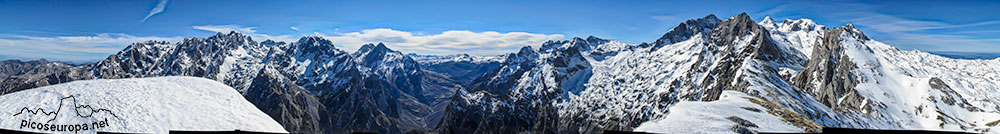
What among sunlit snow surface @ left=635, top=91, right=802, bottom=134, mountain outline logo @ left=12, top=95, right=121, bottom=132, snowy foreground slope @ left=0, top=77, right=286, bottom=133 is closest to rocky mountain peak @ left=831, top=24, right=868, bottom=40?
sunlit snow surface @ left=635, top=91, right=802, bottom=134

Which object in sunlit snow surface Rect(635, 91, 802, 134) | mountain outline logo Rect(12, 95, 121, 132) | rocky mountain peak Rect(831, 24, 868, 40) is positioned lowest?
sunlit snow surface Rect(635, 91, 802, 134)

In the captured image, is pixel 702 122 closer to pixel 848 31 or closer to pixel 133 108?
pixel 133 108

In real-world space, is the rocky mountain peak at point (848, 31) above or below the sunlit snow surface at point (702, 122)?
above

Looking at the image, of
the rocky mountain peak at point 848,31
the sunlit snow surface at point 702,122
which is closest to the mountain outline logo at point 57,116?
the sunlit snow surface at point 702,122

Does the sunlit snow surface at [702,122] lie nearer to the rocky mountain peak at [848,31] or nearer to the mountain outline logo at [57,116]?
the mountain outline logo at [57,116]

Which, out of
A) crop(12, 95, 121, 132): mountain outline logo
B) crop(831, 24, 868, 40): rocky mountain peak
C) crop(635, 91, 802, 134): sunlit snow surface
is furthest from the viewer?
crop(831, 24, 868, 40): rocky mountain peak

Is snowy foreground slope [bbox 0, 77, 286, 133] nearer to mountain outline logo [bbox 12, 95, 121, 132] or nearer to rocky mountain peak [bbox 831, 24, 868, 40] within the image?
mountain outline logo [bbox 12, 95, 121, 132]

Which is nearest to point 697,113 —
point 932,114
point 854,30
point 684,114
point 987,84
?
point 684,114

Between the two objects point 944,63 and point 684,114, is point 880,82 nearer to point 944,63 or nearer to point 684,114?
point 944,63
